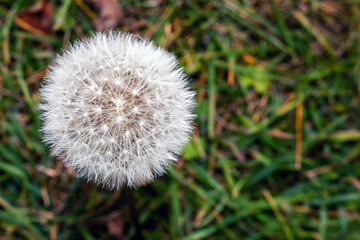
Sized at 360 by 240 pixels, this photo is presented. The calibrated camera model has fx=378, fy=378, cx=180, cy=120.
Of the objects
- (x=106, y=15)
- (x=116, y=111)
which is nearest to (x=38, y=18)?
(x=106, y=15)

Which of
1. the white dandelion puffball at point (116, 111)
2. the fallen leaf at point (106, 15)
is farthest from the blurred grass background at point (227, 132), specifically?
the white dandelion puffball at point (116, 111)

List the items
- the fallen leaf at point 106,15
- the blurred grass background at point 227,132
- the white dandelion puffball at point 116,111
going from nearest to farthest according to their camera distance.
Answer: the white dandelion puffball at point 116,111, the blurred grass background at point 227,132, the fallen leaf at point 106,15

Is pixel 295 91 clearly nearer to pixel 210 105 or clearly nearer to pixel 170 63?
pixel 210 105

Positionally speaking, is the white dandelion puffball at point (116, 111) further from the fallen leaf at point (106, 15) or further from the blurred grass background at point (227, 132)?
the fallen leaf at point (106, 15)

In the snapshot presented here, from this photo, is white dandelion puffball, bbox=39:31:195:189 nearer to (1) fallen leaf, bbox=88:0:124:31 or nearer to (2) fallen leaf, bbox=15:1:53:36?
(1) fallen leaf, bbox=88:0:124:31

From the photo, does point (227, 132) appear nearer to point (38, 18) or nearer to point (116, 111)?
point (116, 111)

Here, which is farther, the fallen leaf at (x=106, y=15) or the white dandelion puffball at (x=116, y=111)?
the fallen leaf at (x=106, y=15)

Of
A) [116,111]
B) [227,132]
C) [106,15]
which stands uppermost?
[106,15]
